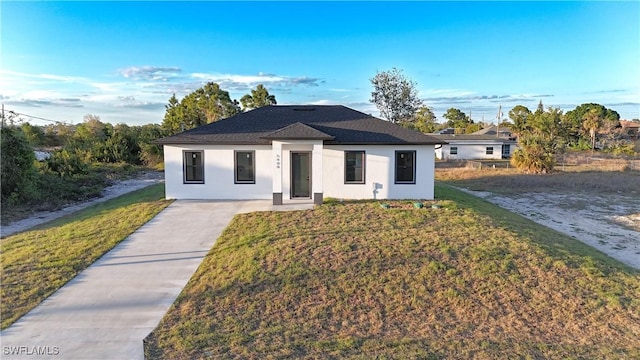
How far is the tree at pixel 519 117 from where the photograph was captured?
173 ft

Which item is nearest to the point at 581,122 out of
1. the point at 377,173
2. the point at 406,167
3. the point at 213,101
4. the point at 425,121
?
the point at 425,121

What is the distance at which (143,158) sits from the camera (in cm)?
3466

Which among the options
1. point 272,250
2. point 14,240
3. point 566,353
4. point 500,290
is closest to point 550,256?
point 500,290

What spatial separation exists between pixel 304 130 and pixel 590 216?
41.0 feet

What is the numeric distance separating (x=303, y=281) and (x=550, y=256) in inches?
232

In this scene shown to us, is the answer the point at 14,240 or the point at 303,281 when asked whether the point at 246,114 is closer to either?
the point at 14,240

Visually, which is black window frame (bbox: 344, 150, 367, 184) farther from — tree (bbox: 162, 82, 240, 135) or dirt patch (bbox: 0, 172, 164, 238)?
tree (bbox: 162, 82, 240, 135)

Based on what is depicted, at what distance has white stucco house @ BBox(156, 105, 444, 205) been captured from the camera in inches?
563

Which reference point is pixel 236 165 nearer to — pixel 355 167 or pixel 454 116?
pixel 355 167

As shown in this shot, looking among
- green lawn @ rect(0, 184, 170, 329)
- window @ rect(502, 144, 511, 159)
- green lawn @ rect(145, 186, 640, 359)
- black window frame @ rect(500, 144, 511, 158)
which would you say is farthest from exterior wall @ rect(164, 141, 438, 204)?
window @ rect(502, 144, 511, 159)

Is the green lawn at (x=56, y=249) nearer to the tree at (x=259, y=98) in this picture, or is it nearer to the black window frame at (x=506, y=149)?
the tree at (x=259, y=98)

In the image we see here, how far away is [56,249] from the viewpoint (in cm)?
953

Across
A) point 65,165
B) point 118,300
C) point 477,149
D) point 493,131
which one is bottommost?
point 118,300

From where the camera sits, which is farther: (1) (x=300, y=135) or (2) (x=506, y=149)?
(2) (x=506, y=149)
